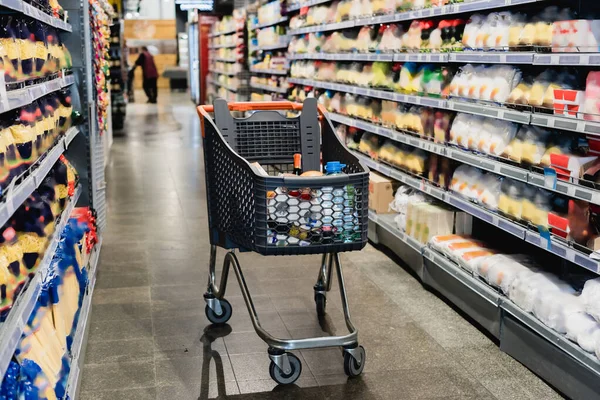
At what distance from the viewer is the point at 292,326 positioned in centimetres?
389

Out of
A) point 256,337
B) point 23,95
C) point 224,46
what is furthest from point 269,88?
point 23,95

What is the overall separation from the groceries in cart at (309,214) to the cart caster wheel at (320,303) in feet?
3.48

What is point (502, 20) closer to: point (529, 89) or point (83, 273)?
point (529, 89)

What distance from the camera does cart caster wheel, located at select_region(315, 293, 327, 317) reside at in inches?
159

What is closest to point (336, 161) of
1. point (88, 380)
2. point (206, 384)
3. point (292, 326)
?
point (292, 326)

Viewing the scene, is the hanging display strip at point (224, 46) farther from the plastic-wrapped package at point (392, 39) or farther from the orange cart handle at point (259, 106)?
the orange cart handle at point (259, 106)

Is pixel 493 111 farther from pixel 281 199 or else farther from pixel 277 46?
pixel 277 46

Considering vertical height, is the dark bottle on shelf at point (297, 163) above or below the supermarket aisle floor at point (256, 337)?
above

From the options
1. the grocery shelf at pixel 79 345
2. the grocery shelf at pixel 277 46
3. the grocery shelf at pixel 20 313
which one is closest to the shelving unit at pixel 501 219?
the grocery shelf at pixel 79 345

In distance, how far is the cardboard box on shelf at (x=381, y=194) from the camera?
18.1ft

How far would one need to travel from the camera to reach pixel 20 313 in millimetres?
2084

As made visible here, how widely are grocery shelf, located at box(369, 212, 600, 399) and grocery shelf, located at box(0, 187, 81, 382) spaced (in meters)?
2.03

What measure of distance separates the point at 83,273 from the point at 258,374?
95cm

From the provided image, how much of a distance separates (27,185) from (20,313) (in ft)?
1.66
